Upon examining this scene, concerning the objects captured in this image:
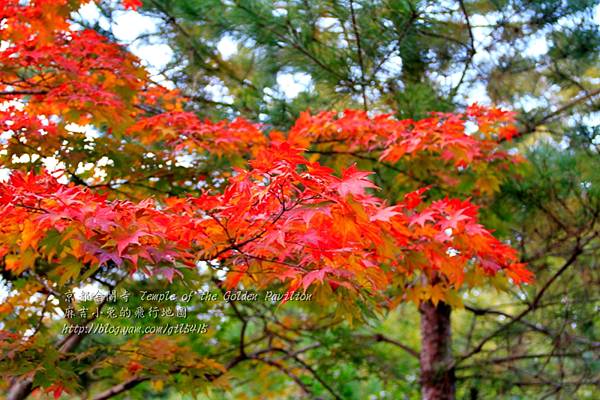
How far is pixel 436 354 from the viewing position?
4.41 m

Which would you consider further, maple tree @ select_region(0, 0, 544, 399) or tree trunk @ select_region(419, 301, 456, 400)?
tree trunk @ select_region(419, 301, 456, 400)

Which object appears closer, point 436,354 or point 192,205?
point 192,205

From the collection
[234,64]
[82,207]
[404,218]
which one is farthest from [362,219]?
[234,64]

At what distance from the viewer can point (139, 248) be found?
1804 millimetres

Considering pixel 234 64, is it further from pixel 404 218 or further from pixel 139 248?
pixel 139 248

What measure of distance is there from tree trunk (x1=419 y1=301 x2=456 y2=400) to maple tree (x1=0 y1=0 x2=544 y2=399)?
1 centimetres

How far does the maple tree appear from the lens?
1.80 m

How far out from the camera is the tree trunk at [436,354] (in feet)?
14.0

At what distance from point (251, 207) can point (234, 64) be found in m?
3.29

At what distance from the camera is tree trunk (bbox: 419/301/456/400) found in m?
4.28

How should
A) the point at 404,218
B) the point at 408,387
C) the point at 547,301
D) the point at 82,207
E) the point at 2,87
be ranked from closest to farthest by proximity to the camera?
the point at 82,207
the point at 404,218
the point at 2,87
the point at 547,301
the point at 408,387

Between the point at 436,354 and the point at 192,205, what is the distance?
2.68 meters

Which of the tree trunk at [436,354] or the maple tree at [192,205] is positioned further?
the tree trunk at [436,354]

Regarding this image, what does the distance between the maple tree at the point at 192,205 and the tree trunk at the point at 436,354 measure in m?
0.01
